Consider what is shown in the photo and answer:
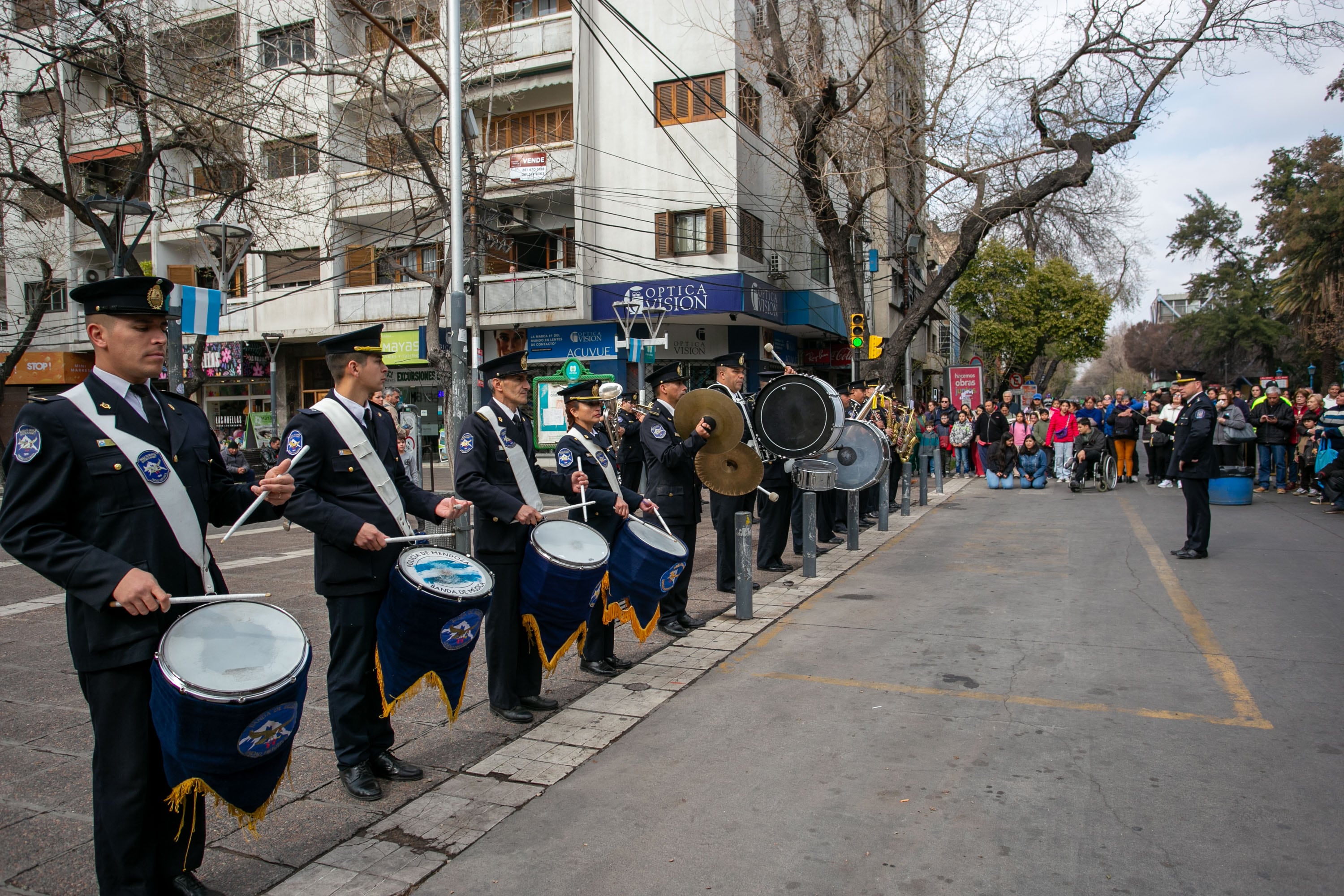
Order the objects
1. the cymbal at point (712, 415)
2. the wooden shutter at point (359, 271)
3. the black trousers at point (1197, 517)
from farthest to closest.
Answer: the wooden shutter at point (359, 271) → the black trousers at point (1197, 517) → the cymbal at point (712, 415)

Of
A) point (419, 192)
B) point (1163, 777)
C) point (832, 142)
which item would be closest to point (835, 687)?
point (1163, 777)

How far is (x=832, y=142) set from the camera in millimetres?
19016

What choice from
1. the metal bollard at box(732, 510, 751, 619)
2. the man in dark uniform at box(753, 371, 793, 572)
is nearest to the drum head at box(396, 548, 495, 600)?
the metal bollard at box(732, 510, 751, 619)

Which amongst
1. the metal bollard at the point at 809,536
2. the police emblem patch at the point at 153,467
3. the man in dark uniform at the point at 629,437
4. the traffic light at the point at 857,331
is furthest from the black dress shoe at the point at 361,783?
the traffic light at the point at 857,331

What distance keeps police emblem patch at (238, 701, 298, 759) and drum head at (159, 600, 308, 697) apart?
0.35ft

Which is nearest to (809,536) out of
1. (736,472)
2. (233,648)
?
(736,472)

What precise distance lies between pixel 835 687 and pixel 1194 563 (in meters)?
6.08

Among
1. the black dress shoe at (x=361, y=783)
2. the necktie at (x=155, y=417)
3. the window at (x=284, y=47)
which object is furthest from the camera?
the window at (x=284, y=47)

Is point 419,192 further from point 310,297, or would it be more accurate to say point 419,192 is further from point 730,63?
point 730,63

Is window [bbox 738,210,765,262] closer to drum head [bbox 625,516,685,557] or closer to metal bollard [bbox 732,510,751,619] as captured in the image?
metal bollard [bbox 732,510,751,619]

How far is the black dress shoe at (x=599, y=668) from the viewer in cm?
583

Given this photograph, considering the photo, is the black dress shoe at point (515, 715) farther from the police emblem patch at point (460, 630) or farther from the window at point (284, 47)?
the window at point (284, 47)

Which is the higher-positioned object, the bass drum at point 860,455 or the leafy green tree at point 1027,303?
the leafy green tree at point 1027,303

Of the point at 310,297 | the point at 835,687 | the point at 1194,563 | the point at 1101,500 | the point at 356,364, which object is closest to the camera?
the point at 356,364
